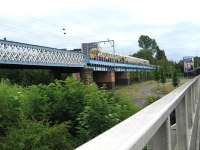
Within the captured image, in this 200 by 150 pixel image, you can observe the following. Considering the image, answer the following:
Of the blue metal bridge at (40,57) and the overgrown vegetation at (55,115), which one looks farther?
the blue metal bridge at (40,57)

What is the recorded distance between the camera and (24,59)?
63812 mm

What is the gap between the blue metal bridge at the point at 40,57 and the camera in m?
60.2

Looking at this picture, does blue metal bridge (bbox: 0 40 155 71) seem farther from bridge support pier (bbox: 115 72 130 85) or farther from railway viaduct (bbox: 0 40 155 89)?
bridge support pier (bbox: 115 72 130 85)

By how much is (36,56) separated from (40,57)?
120 cm

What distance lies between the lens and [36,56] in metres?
66.6

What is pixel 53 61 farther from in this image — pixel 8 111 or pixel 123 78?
pixel 8 111

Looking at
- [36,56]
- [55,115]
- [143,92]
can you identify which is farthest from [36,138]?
[143,92]

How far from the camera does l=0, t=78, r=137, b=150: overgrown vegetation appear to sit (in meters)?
8.77

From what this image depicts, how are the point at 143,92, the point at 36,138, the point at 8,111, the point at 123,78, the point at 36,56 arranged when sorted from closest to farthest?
the point at 36,138 < the point at 8,111 < the point at 36,56 < the point at 143,92 < the point at 123,78

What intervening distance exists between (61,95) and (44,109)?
0.61 meters

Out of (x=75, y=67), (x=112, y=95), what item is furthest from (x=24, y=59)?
(x=112, y=95)

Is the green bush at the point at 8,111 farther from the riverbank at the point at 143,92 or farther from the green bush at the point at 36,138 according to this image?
the riverbank at the point at 143,92

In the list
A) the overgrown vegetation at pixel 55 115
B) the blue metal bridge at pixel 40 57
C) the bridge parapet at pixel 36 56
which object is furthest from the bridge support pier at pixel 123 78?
the overgrown vegetation at pixel 55 115

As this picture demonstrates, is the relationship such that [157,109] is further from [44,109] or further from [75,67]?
[75,67]
